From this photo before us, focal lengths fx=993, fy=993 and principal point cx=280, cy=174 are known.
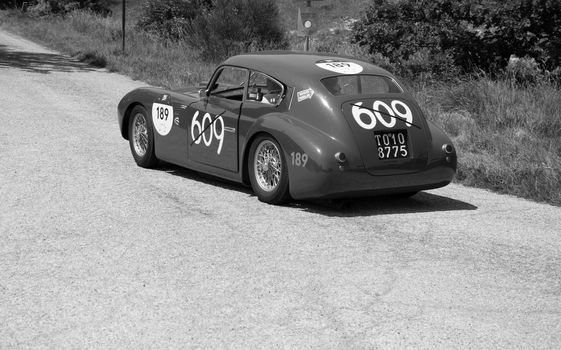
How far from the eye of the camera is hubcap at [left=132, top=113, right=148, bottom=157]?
442 inches

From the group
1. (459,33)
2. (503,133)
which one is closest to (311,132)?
(503,133)

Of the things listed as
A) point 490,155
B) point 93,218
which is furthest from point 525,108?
point 93,218

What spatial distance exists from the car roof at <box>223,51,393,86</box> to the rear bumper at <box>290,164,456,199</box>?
109 centimetres

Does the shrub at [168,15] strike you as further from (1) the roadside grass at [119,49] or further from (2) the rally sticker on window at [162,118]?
(2) the rally sticker on window at [162,118]

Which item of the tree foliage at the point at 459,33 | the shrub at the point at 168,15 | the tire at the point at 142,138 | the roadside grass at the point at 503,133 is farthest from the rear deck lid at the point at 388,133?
the shrub at the point at 168,15

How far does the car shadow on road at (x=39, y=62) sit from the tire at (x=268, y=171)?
15536 millimetres

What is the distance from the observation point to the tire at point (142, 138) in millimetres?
11047

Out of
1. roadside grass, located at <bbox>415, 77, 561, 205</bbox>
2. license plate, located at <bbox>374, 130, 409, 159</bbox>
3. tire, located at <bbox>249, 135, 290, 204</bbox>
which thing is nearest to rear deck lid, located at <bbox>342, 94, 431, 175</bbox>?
license plate, located at <bbox>374, 130, 409, 159</bbox>

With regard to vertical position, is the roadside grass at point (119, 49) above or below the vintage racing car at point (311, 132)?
below

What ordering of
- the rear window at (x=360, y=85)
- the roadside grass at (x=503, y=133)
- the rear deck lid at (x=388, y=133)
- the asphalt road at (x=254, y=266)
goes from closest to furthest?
the asphalt road at (x=254, y=266)
the rear deck lid at (x=388, y=133)
the rear window at (x=360, y=85)
the roadside grass at (x=503, y=133)

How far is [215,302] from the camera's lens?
20.1ft

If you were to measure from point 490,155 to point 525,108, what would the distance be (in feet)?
8.68

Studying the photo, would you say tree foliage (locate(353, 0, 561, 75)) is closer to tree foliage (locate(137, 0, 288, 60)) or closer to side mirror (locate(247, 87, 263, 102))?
tree foliage (locate(137, 0, 288, 60))

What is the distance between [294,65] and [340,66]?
17.7 inches
